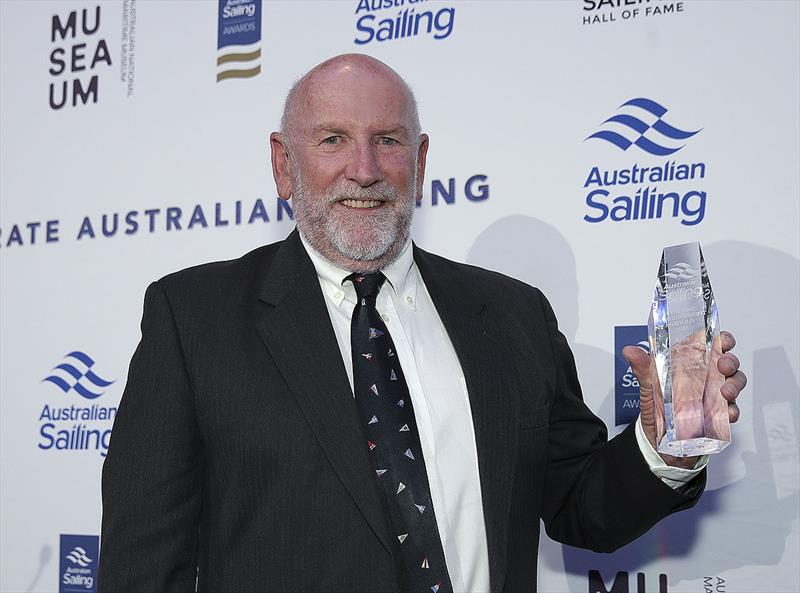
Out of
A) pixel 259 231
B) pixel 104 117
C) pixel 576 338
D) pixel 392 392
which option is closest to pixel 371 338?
pixel 392 392

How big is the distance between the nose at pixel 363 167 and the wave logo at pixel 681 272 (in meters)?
0.64

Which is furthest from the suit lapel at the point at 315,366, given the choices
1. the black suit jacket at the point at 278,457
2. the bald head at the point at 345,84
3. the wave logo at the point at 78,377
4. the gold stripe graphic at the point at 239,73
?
the wave logo at the point at 78,377

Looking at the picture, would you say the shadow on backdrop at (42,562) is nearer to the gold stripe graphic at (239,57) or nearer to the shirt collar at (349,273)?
the gold stripe graphic at (239,57)

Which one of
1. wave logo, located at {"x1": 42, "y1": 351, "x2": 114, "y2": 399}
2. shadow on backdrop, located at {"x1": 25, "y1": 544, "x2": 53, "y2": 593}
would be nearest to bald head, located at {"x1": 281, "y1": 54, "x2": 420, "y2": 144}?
wave logo, located at {"x1": 42, "y1": 351, "x2": 114, "y2": 399}

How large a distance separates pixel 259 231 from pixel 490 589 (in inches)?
78.5

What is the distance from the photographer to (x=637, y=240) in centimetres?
293

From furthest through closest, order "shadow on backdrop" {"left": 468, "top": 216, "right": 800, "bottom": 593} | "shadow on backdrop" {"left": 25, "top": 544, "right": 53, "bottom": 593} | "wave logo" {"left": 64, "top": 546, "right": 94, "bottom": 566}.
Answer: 1. "shadow on backdrop" {"left": 25, "top": 544, "right": 53, "bottom": 593}
2. "wave logo" {"left": 64, "top": 546, "right": 94, "bottom": 566}
3. "shadow on backdrop" {"left": 468, "top": 216, "right": 800, "bottom": 593}

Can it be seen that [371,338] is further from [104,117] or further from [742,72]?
[104,117]

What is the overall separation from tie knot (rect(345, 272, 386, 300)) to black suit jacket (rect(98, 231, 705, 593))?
3.7 inches

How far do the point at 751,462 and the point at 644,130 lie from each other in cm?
105

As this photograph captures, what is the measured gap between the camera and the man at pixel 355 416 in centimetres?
176

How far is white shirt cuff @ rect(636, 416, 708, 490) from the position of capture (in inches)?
Result: 74.4

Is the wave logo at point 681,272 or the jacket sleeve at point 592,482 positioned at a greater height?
the wave logo at point 681,272

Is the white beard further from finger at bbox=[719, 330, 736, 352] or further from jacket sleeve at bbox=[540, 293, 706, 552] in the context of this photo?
finger at bbox=[719, 330, 736, 352]
